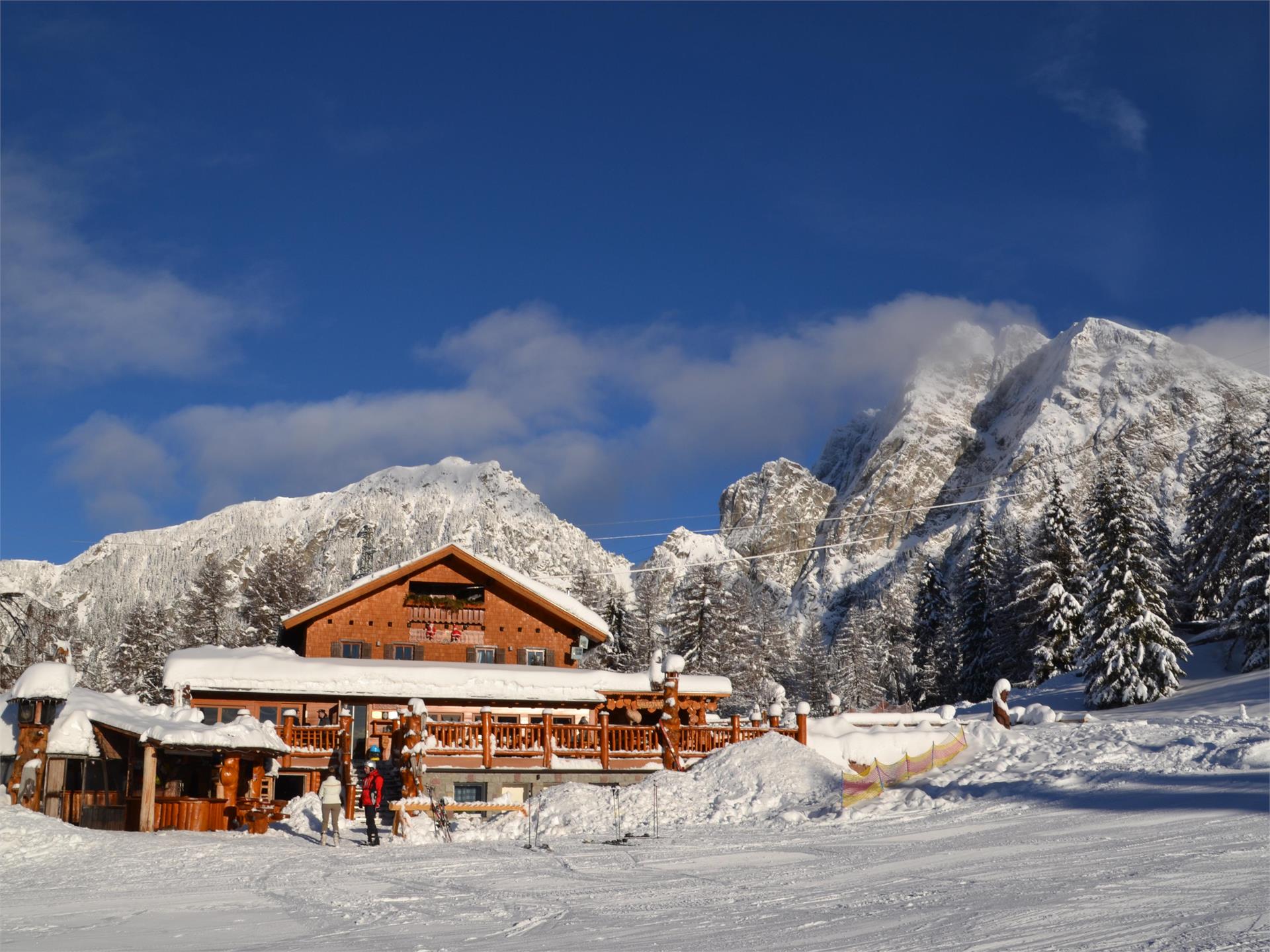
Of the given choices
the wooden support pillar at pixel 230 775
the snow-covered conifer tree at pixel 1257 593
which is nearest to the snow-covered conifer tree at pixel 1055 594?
the snow-covered conifer tree at pixel 1257 593

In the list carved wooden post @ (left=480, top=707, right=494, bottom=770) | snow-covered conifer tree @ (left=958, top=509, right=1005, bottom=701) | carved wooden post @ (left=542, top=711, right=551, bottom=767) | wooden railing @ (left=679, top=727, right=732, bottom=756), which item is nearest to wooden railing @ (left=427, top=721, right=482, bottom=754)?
carved wooden post @ (left=480, top=707, right=494, bottom=770)

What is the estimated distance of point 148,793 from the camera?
20.7m

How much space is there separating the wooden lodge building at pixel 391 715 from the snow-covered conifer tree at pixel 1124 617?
12013mm

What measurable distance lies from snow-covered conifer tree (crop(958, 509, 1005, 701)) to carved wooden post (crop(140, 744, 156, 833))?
44.7m

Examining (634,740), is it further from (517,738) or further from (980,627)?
(980,627)

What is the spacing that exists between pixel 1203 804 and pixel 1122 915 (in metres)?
8.43

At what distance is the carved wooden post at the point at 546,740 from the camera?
84.4ft

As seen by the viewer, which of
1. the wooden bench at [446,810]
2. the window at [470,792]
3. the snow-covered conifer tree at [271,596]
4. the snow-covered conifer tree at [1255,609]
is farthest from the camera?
the snow-covered conifer tree at [271,596]

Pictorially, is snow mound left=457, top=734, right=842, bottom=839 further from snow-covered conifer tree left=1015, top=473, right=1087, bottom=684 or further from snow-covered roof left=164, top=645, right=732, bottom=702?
snow-covered conifer tree left=1015, top=473, right=1087, bottom=684

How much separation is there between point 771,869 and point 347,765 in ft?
43.9

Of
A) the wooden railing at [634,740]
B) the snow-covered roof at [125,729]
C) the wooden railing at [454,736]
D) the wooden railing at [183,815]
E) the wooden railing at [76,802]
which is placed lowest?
the wooden railing at [183,815]

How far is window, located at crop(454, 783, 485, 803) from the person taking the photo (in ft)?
83.8

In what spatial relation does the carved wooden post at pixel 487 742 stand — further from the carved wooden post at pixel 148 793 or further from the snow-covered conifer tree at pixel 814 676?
the snow-covered conifer tree at pixel 814 676

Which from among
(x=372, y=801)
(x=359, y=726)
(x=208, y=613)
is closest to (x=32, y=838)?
(x=372, y=801)
